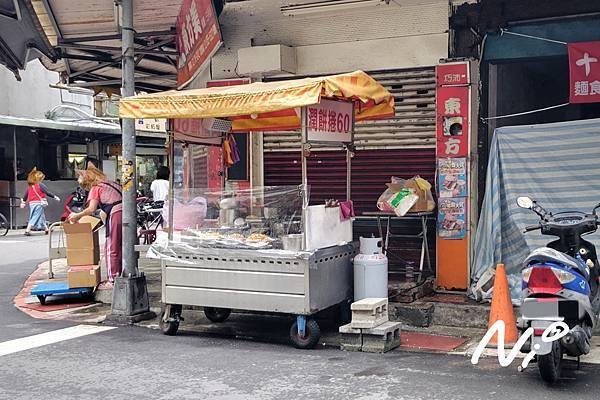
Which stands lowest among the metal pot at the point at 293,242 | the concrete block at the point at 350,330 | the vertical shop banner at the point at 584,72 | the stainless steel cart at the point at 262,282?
the concrete block at the point at 350,330

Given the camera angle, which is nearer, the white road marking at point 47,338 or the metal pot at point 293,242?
the metal pot at point 293,242

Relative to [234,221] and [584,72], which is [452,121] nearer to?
[584,72]

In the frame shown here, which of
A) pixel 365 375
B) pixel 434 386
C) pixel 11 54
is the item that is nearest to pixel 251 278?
pixel 365 375

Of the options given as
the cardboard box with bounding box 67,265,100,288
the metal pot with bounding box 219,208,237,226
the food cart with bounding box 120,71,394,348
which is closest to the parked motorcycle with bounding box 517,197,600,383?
the food cart with bounding box 120,71,394,348

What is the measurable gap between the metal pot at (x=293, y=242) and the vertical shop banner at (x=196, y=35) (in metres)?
3.61

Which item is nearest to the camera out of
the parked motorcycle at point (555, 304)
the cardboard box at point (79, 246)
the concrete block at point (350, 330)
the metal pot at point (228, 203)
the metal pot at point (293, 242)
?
the parked motorcycle at point (555, 304)

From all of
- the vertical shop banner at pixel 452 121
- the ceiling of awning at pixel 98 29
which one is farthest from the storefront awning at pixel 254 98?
the ceiling of awning at pixel 98 29

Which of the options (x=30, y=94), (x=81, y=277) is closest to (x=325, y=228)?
(x=81, y=277)

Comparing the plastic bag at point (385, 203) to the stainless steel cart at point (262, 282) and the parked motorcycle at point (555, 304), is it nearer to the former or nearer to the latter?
the stainless steel cart at point (262, 282)

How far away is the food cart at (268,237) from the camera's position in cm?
695

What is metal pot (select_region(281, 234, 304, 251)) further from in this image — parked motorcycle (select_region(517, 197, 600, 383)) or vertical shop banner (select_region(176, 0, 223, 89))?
vertical shop banner (select_region(176, 0, 223, 89))

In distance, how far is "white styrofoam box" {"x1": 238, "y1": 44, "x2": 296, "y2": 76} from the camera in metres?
9.71

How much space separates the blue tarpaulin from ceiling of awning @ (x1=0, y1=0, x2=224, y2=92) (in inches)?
189

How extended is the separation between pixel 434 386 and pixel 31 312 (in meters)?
6.06
